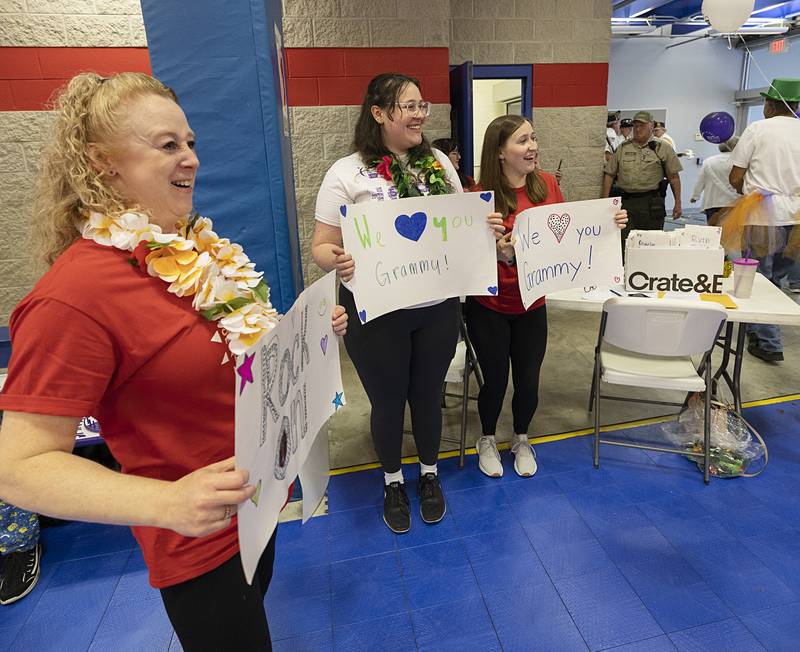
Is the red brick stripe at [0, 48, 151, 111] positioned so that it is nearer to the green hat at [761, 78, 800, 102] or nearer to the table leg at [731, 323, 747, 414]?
the table leg at [731, 323, 747, 414]

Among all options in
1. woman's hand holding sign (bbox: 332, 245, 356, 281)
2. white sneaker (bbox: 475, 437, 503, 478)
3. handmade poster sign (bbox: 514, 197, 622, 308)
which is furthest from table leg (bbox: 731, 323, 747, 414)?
woman's hand holding sign (bbox: 332, 245, 356, 281)

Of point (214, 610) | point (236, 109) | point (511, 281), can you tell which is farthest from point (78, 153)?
point (511, 281)

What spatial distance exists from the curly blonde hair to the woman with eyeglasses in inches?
35.0

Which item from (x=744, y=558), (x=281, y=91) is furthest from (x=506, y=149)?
(x=744, y=558)

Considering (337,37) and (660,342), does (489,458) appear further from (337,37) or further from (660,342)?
(337,37)

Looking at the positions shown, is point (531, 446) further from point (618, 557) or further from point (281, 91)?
point (281, 91)

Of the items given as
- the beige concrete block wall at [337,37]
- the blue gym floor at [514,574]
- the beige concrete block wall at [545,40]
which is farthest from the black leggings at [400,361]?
A: the beige concrete block wall at [545,40]

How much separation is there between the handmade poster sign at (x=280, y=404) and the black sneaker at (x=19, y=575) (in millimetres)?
1466

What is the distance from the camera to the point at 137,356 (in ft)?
2.61

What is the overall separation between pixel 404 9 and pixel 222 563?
3912 millimetres

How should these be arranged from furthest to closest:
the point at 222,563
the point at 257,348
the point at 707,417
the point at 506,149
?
the point at 707,417, the point at 506,149, the point at 222,563, the point at 257,348

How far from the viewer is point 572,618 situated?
5.83 ft

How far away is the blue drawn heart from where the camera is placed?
177 centimetres

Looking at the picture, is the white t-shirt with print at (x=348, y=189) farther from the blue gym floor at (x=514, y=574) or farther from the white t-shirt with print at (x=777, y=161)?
the white t-shirt with print at (x=777, y=161)
